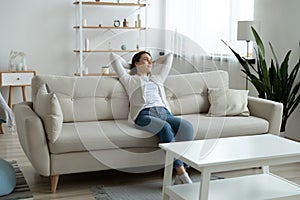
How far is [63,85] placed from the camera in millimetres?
3547

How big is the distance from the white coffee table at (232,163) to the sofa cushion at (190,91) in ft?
3.26

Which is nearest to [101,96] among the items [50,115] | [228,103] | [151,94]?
[151,94]

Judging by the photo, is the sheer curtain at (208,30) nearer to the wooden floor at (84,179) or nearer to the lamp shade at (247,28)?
the lamp shade at (247,28)

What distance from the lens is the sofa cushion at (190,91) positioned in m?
3.87

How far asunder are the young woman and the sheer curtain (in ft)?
6.61

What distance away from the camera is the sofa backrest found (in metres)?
3.51

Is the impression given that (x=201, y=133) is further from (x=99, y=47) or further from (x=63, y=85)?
(x=99, y=47)

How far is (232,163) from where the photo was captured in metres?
2.44

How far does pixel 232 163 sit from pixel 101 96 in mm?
1519

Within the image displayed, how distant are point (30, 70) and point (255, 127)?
389cm

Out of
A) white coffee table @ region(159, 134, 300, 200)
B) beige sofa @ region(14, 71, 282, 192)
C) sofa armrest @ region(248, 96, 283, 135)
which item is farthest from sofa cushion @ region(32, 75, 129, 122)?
sofa armrest @ region(248, 96, 283, 135)

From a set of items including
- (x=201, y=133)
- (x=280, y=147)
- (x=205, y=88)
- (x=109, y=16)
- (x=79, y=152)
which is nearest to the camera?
(x=280, y=147)

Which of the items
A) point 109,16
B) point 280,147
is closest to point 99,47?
point 109,16

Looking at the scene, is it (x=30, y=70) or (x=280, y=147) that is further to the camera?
(x=30, y=70)
